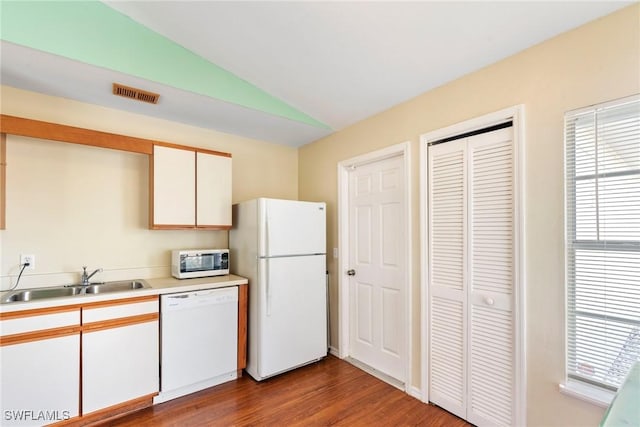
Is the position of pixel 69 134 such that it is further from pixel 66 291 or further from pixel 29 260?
pixel 66 291

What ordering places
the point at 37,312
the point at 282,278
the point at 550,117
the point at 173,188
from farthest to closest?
the point at 282,278 → the point at 173,188 → the point at 37,312 → the point at 550,117

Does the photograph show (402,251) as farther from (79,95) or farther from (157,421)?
(79,95)

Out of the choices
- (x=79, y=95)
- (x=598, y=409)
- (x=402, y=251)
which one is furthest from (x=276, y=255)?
(x=598, y=409)

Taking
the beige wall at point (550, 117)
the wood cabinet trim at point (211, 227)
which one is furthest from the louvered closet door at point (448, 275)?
the wood cabinet trim at point (211, 227)

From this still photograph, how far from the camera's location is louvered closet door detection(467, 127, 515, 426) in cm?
192

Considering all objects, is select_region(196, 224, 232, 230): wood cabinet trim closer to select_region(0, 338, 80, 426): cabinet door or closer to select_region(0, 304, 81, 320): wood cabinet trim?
select_region(0, 304, 81, 320): wood cabinet trim

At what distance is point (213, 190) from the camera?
2.96 metres

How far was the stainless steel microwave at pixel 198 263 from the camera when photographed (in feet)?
9.14

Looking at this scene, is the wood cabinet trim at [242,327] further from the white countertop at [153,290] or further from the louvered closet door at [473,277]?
the louvered closet door at [473,277]

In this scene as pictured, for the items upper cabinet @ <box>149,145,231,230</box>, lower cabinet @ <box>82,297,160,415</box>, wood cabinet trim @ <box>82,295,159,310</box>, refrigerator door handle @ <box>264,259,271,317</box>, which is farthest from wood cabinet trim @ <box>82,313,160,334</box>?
refrigerator door handle @ <box>264,259,271,317</box>

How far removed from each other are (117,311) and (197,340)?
→ 69 centimetres

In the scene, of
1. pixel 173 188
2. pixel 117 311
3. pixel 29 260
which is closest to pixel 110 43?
pixel 173 188

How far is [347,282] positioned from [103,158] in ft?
8.82

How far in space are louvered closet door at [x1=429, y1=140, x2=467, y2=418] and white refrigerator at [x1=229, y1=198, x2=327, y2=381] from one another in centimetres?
118
